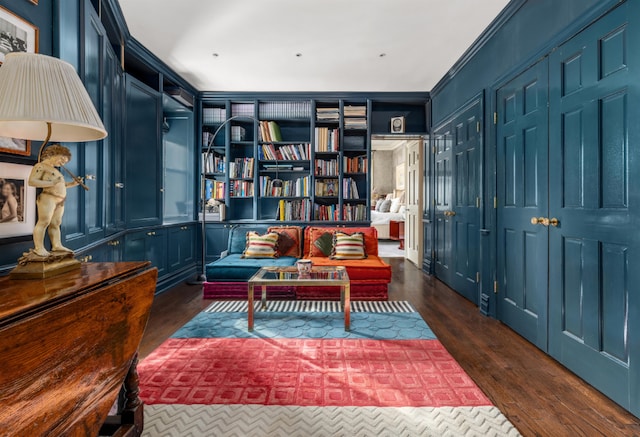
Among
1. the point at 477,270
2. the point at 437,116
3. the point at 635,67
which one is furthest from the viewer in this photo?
the point at 437,116

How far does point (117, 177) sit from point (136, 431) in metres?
2.31

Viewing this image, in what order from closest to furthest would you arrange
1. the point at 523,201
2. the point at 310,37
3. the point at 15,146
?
the point at 15,146, the point at 523,201, the point at 310,37

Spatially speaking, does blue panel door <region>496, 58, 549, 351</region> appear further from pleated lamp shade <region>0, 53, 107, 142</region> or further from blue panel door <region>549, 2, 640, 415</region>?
pleated lamp shade <region>0, 53, 107, 142</region>

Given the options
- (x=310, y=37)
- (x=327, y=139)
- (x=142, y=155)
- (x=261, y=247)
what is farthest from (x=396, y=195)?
(x=142, y=155)

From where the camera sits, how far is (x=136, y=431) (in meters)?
1.42

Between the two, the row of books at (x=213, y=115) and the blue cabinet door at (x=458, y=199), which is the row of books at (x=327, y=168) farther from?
the row of books at (x=213, y=115)

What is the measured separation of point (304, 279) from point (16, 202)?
178 centimetres

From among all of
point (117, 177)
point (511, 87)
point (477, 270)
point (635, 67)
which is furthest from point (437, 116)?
point (117, 177)

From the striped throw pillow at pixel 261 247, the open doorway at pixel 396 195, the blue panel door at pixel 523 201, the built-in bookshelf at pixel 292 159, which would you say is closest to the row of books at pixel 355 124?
the built-in bookshelf at pixel 292 159

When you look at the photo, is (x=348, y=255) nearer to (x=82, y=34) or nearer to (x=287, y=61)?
(x=287, y=61)

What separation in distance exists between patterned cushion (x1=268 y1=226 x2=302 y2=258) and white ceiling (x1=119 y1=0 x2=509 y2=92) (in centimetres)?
187

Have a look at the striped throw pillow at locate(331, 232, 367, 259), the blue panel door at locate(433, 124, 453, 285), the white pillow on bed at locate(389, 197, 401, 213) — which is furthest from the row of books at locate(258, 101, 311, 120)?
the white pillow on bed at locate(389, 197, 401, 213)

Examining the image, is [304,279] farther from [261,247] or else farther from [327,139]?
[327,139]

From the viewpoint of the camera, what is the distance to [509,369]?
2.07 m
